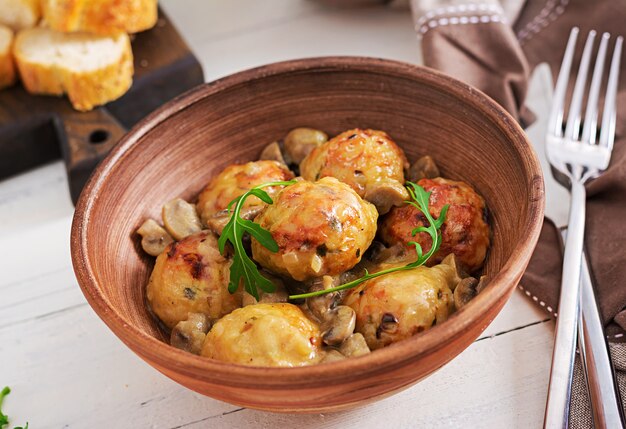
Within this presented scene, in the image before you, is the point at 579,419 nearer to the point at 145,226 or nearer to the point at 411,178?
the point at 411,178

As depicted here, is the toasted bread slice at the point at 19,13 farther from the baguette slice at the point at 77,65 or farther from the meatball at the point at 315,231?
the meatball at the point at 315,231

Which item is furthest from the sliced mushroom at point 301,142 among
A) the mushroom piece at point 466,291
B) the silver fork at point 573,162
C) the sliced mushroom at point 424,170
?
the silver fork at point 573,162

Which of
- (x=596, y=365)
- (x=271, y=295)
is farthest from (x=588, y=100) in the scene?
(x=271, y=295)

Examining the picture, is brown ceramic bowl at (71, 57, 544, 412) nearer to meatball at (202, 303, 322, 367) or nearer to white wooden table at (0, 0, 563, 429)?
meatball at (202, 303, 322, 367)

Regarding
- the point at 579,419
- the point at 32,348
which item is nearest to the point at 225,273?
the point at 32,348

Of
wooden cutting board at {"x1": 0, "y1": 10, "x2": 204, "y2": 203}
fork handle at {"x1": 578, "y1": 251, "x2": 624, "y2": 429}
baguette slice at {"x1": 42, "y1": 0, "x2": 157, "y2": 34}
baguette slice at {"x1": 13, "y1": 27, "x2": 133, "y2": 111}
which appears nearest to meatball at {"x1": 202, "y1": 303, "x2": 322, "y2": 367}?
fork handle at {"x1": 578, "y1": 251, "x2": 624, "y2": 429}
